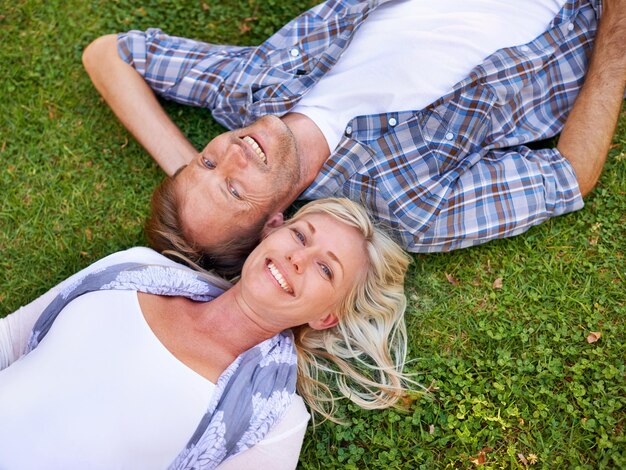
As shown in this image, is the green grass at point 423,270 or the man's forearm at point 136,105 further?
the man's forearm at point 136,105

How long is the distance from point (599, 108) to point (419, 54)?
1394 millimetres

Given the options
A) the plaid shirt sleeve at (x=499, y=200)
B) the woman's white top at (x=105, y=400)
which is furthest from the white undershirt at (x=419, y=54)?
the woman's white top at (x=105, y=400)

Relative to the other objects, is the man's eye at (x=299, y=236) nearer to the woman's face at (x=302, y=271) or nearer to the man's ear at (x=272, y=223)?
the woman's face at (x=302, y=271)

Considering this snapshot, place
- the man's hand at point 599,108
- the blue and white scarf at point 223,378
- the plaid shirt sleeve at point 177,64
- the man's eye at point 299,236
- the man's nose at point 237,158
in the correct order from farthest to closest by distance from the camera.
A: 1. the plaid shirt sleeve at point 177,64
2. the man's hand at point 599,108
3. the man's nose at point 237,158
4. the man's eye at point 299,236
5. the blue and white scarf at point 223,378

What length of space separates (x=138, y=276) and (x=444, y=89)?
2.59 meters

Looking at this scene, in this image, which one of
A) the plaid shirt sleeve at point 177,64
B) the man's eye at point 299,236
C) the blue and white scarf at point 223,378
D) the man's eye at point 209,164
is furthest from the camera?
the plaid shirt sleeve at point 177,64

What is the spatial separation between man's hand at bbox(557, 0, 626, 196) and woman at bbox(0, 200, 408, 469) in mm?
1551

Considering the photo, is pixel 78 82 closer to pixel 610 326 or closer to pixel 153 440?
pixel 153 440

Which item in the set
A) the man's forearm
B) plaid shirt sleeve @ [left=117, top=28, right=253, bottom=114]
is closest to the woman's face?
the man's forearm

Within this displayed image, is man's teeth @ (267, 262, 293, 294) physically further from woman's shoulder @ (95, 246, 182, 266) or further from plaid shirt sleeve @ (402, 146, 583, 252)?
plaid shirt sleeve @ (402, 146, 583, 252)

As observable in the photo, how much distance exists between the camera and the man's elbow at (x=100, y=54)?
4.79 metres

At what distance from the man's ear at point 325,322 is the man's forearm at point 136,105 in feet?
5.46

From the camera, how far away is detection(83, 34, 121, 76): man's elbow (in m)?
4.79

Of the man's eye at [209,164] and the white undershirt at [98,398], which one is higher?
the man's eye at [209,164]
